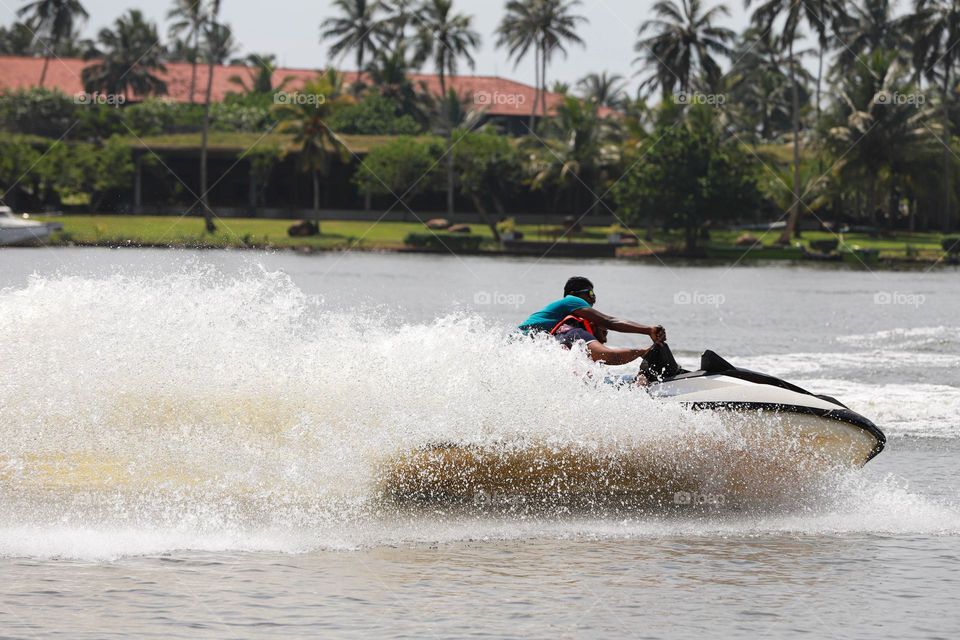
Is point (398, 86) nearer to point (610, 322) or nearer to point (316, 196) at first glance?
point (316, 196)

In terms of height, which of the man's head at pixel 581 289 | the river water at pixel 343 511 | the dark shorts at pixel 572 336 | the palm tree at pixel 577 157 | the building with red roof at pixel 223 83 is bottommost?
the river water at pixel 343 511

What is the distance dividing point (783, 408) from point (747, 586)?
1.74 metres

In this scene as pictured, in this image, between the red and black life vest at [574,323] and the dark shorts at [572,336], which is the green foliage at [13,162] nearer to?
the red and black life vest at [574,323]

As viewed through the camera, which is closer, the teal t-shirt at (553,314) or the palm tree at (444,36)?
the teal t-shirt at (553,314)

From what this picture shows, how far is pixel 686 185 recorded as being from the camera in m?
61.5

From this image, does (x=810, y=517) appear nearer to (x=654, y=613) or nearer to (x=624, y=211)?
(x=654, y=613)

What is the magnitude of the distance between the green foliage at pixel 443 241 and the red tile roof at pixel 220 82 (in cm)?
2141

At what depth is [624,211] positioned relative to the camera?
209 feet

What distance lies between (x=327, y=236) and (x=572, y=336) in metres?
51.5

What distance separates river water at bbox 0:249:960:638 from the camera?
27.3 ft

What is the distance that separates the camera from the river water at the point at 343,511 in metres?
8.33

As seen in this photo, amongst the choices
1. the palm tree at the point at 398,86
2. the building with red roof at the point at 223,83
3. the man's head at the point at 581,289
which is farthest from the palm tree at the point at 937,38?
the man's head at the point at 581,289

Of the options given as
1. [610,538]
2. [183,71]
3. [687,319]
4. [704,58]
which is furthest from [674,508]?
[183,71]

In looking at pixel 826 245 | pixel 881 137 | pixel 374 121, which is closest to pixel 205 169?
pixel 374 121
